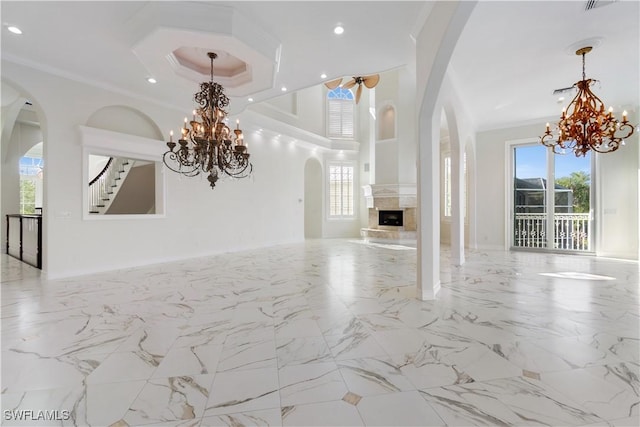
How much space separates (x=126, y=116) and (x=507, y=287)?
25.0 ft

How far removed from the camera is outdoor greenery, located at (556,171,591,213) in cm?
734

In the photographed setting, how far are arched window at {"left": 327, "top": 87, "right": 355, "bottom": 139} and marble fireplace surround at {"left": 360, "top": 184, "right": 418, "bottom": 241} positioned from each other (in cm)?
285

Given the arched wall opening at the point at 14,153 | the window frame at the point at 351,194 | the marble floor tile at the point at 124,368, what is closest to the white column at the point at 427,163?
the marble floor tile at the point at 124,368

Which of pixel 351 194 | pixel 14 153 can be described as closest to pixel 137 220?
pixel 14 153

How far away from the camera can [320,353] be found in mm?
2352

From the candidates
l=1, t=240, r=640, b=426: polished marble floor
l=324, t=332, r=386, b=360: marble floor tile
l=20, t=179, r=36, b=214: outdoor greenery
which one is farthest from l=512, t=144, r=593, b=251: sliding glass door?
l=20, t=179, r=36, b=214: outdoor greenery

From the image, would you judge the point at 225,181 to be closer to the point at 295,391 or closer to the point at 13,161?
the point at 13,161

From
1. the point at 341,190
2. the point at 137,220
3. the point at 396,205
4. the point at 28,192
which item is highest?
the point at 341,190

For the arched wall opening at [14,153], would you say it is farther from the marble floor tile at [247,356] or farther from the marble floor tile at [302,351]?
the marble floor tile at [302,351]

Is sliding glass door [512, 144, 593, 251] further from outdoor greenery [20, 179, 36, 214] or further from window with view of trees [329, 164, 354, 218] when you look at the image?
outdoor greenery [20, 179, 36, 214]

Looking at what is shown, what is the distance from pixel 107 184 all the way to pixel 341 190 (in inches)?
305

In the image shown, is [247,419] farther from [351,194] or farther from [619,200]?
[351,194]

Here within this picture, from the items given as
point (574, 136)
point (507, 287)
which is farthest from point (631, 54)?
point (507, 287)

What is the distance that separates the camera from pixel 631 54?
4301 mm
